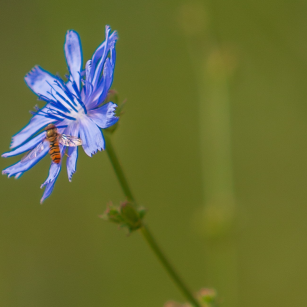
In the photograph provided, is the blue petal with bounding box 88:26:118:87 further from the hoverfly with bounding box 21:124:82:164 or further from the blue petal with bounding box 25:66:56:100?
the blue petal with bounding box 25:66:56:100

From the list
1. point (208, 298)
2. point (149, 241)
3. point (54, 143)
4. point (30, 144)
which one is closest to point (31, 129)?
point (30, 144)

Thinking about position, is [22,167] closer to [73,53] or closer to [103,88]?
[103,88]

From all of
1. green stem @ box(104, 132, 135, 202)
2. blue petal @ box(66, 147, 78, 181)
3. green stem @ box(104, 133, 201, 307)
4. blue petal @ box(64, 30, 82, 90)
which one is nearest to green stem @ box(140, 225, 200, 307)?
green stem @ box(104, 133, 201, 307)

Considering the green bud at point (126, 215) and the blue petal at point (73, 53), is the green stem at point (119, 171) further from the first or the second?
the blue petal at point (73, 53)

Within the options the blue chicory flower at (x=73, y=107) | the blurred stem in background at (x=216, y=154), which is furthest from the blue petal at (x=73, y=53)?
the blurred stem in background at (x=216, y=154)

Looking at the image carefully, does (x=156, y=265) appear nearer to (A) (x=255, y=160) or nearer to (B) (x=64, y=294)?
(B) (x=64, y=294)

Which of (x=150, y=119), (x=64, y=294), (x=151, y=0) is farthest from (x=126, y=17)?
(x=64, y=294)
